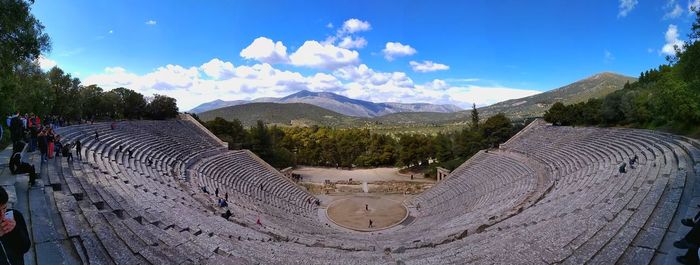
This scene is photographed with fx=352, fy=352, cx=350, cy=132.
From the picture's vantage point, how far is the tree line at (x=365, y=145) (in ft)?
149

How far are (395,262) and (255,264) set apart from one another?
9.94 feet

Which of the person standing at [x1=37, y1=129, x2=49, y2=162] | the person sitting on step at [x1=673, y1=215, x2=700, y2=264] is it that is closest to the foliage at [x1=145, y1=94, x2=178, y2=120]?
the person standing at [x1=37, y1=129, x2=49, y2=162]

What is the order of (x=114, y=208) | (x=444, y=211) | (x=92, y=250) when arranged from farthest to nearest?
(x=444, y=211), (x=114, y=208), (x=92, y=250)

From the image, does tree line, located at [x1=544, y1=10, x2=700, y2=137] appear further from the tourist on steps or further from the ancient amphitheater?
the tourist on steps

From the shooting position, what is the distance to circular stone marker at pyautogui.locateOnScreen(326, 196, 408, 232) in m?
23.7

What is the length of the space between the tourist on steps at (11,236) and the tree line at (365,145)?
40.8 m

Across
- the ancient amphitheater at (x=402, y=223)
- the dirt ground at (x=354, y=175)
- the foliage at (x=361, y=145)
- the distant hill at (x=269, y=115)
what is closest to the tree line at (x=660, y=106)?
the ancient amphitheater at (x=402, y=223)

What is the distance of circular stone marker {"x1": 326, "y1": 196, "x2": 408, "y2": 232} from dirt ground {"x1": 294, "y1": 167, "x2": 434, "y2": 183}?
10582 mm

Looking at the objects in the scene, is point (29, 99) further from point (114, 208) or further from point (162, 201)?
point (114, 208)

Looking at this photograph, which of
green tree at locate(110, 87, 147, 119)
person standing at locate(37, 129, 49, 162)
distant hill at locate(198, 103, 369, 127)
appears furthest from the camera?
distant hill at locate(198, 103, 369, 127)

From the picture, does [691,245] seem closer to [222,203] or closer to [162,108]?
[222,203]

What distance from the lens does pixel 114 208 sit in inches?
358

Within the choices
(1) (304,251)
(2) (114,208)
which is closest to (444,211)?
(1) (304,251)

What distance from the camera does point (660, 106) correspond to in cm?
2348
